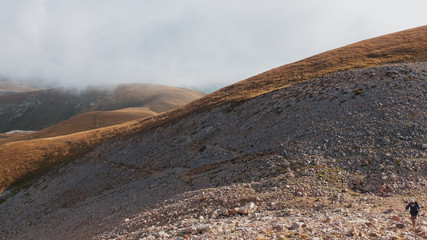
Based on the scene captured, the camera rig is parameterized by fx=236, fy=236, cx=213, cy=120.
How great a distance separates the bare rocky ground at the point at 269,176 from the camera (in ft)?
56.6

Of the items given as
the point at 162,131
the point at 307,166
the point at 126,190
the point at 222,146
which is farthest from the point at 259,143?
the point at 162,131

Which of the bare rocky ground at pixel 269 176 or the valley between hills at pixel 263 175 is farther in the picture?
the valley between hills at pixel 263 175

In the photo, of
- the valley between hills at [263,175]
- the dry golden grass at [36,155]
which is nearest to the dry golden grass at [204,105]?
the dry golden grass at [36,155]

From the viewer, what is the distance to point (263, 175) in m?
26.5

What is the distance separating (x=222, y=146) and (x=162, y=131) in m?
24.8

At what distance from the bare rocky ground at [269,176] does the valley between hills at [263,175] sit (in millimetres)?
145

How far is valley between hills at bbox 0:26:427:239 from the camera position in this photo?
17.4 meters

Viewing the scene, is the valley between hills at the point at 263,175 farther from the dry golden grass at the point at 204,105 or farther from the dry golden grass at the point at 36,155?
the dry golden grass at the point at 36,155

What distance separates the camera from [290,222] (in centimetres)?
1612

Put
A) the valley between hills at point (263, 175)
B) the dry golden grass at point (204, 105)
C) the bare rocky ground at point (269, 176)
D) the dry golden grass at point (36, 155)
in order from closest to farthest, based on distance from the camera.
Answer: the bare rocky ground at point (269, 176) → the valley between hills at point (263, 175) → the dry golden grass at point (204, 105) → the dry golden grass at point (36, 155)

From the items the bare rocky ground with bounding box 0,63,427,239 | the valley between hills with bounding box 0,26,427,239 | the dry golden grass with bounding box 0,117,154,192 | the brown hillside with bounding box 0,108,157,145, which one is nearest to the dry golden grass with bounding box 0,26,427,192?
the dry golden grass with bounding box 0,117,154,192

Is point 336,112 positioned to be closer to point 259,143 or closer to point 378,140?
point 378,140

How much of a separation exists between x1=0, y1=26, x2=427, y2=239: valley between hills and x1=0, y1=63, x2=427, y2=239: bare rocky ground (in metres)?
0.14

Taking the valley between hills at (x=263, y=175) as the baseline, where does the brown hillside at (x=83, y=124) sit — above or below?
above
